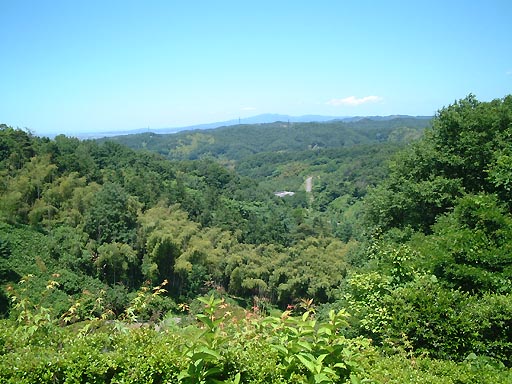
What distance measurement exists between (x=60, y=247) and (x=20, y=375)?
97.4 feet

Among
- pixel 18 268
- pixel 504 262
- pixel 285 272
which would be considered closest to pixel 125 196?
pixel 18 268

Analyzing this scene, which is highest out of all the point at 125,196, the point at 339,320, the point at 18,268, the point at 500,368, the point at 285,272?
the point at 339,320

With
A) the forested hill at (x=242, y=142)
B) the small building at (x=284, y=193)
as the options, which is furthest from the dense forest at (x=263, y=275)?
the forested hill at (x=242, y=142)

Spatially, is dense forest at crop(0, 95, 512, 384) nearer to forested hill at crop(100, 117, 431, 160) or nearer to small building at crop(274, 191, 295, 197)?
small building at crop(274, 191, 295, 197)

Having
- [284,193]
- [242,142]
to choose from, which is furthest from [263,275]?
[242,142]

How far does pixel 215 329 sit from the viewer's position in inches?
128

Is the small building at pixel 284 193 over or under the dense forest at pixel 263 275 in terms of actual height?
under

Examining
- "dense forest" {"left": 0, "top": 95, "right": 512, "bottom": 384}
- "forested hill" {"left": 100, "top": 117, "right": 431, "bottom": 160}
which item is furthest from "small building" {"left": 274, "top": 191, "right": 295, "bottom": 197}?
"forested hill" {"left": 100, "top": 117, "right": 431, "bottom": 160}

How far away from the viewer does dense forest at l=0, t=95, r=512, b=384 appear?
343 cm

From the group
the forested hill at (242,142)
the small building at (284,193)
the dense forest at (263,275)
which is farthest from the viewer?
the forested hill at (242,142)

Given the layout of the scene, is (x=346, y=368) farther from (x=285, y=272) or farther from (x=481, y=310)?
(x=285, y=272)

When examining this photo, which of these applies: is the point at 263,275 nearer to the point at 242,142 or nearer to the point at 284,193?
the point at 284,193

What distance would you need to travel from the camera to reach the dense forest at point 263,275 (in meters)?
3.43

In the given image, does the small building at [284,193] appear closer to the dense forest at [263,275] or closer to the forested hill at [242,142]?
the dense forest at [263,275]
